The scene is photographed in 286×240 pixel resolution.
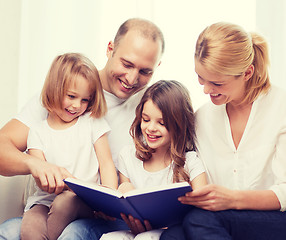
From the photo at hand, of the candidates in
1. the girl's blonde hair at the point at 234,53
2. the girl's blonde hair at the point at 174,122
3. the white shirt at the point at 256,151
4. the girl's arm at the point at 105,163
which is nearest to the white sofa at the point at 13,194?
the girl's arm at the point at 105,163

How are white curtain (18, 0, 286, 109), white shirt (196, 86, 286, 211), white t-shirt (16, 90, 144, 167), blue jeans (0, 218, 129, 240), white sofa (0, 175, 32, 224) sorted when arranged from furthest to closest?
1. white curtain (18, 0, 286, 109)
2. white sofa (0, 175, 32, 224)
3. white t-shirt (16, 90, 144, 167)
4. white shirt (196, 86, 286, 211)
5. blue jeans (0, 218, 129, 240)

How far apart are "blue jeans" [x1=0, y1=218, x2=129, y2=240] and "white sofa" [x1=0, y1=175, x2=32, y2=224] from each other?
32cm

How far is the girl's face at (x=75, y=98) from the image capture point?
1616 mm

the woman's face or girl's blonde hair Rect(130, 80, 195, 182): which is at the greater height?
the woman's face

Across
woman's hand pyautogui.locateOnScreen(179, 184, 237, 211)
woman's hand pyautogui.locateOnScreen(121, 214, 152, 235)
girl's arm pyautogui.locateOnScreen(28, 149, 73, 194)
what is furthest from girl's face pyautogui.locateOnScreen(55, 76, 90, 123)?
woman's hand pyautogui.locateOnScreen(179, 184, 237, 211)

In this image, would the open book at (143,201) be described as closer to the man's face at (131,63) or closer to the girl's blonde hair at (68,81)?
the girl's blonde hair at (68,81)

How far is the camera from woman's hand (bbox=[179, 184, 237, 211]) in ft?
4.09

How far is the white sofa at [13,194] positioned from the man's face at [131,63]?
1.98 feet

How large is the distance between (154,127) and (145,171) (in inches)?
7.6

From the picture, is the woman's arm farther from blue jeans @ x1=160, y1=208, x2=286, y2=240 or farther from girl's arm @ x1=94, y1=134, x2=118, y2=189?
girl's arm @ x1=94, y1=134, x2=118, y2=189

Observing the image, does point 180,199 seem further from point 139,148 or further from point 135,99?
point 135,99

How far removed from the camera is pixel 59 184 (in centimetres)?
141

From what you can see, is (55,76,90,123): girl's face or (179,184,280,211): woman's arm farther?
(55,76,90,123): girl's face

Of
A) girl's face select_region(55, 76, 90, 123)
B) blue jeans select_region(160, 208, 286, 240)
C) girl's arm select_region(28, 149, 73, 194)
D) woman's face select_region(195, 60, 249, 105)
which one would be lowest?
blue jeans select_region(160, 208, 286, 240)
